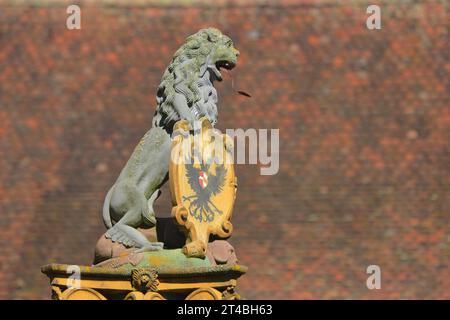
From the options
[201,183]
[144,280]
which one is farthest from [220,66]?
[144,280]

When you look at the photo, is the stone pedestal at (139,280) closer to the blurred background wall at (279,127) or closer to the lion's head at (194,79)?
the lion's head at (194,79)

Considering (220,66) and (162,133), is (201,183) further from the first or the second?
(220,66)

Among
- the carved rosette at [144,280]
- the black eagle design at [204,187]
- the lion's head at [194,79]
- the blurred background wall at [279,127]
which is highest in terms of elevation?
the blurred background wall at [279,127]

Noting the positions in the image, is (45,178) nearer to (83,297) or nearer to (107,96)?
(107,96)

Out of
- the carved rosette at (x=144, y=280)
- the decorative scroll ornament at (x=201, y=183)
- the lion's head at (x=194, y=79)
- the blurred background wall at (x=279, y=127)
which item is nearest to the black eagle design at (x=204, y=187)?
the decorative scroll ornament at (x=201, y=183)

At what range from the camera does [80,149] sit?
1809 centimetres

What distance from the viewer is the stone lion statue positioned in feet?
31.5

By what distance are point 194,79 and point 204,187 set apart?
73 centimetres

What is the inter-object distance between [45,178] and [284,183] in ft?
9.20

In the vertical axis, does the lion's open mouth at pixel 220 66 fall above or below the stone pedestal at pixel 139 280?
above

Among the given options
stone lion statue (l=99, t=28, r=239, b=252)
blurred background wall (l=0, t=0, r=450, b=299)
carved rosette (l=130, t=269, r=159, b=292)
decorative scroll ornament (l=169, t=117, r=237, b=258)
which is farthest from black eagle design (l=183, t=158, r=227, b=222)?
blurred background wall (l=0, t=0, r=450, b=299)

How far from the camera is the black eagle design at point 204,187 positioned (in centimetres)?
956

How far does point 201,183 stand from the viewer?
379 inches

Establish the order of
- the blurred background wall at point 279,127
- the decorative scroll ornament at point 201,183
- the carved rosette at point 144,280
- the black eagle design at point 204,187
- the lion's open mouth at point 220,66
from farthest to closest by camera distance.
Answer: the blurred background wall at point 279,127 < the lion's open mouth at point 220,66 < the black eagle design at point 204,187 < the decorative scroll ornament at point 201,183 < the carved rosette at point 144,280
